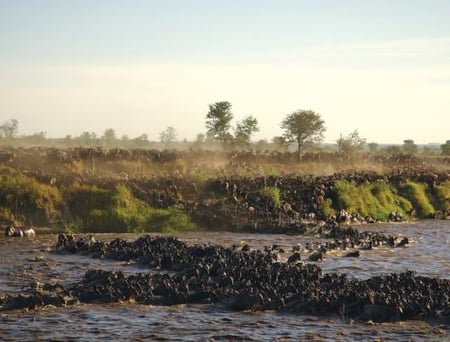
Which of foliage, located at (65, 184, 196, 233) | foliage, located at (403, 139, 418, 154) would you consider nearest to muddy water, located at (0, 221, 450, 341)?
foliage, located at (65, 184, 196, 233)

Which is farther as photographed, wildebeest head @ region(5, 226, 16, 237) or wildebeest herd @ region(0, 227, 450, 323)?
wildebeest head @ region(5, 226, 16, 237)

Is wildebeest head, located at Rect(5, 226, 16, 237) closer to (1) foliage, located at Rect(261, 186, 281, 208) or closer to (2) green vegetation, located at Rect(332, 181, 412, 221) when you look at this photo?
(1) foliage, located at Rect(261, 186, 281, 208)

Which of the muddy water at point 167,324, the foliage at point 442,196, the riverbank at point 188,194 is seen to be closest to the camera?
the muddy water at point 167,324

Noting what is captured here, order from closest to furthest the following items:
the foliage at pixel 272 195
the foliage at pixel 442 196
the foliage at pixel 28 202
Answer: the foliage at pixel 28 202, the foliage at pixel 272 195, the foliage at pixel 442 196

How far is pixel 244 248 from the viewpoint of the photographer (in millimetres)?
29984

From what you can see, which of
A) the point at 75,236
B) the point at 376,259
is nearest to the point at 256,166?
the point at 75,236

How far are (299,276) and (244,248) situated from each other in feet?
23.7

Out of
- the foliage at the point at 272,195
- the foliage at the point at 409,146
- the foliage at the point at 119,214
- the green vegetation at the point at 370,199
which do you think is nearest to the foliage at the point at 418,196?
the green vegetation at the point at 370,199

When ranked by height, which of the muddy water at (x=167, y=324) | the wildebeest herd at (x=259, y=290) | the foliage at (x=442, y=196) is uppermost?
the foliage at (x=442, y=196)

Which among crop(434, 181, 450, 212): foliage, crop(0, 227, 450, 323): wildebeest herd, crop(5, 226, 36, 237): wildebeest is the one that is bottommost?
crop(0, 227, 450, 323): wildebeest herd

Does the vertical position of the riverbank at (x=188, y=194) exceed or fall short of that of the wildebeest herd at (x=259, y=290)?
it exceeds it

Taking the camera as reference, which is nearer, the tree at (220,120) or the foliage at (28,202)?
the foliage at (28,202)

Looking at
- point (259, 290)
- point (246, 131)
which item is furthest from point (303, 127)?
point (259, 290)

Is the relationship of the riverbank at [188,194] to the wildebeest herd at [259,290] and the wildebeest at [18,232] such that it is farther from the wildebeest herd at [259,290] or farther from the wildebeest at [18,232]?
the wildebeest herd at [259,290]
